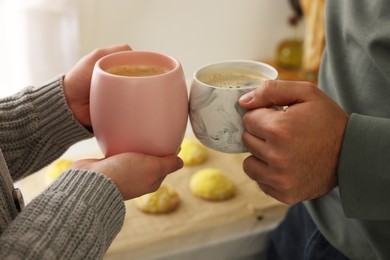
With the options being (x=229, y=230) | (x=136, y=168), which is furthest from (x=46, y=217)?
(x=229, y=230)

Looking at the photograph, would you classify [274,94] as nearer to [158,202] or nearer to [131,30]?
[158,202]

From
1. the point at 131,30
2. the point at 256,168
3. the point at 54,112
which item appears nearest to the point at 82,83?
the point at 54,112

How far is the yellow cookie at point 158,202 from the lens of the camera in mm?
978

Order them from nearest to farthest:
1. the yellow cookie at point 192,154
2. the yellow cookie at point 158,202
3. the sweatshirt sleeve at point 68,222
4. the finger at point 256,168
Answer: the sweatshirt sleeve at point 68,222, the finger at point 256,168, the yellow cookie at point 158,202, the yellow cookie at point 192,154

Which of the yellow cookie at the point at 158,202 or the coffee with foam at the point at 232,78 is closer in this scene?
the coffee with foam at the point at 232,78

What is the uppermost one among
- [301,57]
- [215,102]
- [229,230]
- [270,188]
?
[215,102]

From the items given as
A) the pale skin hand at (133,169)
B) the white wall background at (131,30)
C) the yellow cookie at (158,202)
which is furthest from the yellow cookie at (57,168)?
the pale skin hand at (133,169)

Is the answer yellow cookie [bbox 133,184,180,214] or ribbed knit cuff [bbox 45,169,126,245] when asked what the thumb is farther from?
yellow cookie [bbox 133,184,180,214]

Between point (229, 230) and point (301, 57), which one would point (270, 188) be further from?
point (301, 57)

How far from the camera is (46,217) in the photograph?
479 millimetres

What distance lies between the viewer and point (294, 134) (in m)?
0.54

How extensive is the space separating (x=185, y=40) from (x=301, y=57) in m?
0.45

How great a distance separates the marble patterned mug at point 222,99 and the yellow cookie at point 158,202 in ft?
1.34

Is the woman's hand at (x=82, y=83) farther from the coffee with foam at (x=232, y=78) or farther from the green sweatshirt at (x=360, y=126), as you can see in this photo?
the green sweatshirt at (x=360, y=126)
